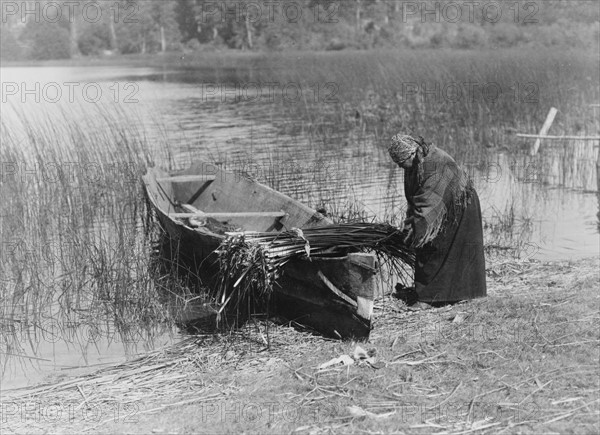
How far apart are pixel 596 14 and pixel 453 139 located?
22916mm

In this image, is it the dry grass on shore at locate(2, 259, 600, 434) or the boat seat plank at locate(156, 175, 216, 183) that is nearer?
the dry grass on shore at locate(2, 259, 600, 434)

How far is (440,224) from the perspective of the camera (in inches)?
240

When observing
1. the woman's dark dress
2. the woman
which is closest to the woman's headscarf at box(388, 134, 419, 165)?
the woman

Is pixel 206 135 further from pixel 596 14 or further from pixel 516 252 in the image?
pixel 596 14

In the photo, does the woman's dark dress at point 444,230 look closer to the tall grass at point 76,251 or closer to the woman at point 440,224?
the woman at point 440,224

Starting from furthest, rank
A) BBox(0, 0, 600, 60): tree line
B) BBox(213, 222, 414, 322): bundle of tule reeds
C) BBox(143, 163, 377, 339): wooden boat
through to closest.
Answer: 1. BBox(0, 0, 600, 60): tree line
2. BBox(213, 222, 414, 322): bundle of tule reeds
3. BBox(143, 163, 377, 339): wooden boat

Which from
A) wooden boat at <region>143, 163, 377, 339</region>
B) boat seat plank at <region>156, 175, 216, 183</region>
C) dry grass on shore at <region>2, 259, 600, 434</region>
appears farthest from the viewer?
boat seat plank at <region>156, 175, 216, 183</region>

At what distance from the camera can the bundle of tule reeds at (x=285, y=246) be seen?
233 inches

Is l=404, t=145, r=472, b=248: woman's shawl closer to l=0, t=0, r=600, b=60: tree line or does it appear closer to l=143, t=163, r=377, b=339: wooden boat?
l=143, t=163, r=377, b=339: wooden boat

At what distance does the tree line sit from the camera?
3600 centimetres

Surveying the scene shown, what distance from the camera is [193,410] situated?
16.0ft

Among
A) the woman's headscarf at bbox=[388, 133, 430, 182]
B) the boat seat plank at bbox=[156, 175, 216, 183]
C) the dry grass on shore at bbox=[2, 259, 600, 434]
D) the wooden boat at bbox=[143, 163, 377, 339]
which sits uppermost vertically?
the woman's headscarf at bbox=[388, 133, 430, 182]

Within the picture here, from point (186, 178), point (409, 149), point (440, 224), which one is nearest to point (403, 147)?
point (409, 149)

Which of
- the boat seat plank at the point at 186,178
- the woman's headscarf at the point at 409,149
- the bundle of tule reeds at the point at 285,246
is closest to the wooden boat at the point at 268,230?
the boat seat plank at the point at 186,178
